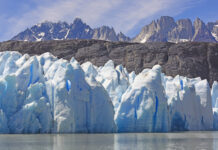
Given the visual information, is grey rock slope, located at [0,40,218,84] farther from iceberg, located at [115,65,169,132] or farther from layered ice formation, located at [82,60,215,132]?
iceberg, located at [115,65,169,132]

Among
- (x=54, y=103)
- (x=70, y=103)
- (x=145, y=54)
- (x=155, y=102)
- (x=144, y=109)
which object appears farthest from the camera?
(x=145, y=54)

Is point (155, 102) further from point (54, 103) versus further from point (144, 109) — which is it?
point (54, 103)

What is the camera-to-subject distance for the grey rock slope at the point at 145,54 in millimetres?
72188

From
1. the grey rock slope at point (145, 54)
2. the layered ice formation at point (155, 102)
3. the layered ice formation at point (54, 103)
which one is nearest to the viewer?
the layered ice formation at point (54, 103)

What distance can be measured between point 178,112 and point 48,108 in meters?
12.8

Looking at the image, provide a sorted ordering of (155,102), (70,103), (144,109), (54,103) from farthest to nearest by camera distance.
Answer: (155,102) < (144,109) < (54,103) < (70,103)

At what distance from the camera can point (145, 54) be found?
7450 cm

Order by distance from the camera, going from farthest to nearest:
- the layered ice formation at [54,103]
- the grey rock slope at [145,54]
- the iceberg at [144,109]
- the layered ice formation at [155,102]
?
the grey rock slope at [145,54], the layered ice formation at [155,102], the iceberg at [144,109], the layered ice formation at [54,103]

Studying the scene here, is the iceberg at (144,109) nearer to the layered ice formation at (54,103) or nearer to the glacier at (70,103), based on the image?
the glacier at (70,103)

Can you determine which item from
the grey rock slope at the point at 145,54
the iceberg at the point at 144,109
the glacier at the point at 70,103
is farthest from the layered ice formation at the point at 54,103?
the grey rock slope at the point at 145,54

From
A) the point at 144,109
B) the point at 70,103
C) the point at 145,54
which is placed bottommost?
the point at 144,109

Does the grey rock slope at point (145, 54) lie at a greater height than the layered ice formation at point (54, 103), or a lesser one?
greater

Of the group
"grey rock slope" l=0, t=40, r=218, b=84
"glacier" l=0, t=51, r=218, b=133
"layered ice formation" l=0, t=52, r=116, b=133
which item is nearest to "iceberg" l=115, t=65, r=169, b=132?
"glacier" l=0, t=51, r=218, b=133

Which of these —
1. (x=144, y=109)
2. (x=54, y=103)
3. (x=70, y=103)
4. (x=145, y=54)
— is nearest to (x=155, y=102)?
(x=144, y=109)
